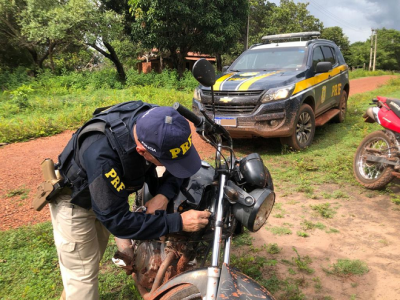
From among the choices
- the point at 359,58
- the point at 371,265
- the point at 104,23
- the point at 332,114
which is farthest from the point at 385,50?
the point at 371,265

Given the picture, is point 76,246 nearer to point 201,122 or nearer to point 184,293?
point 184,293

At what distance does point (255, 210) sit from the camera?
1.48 m

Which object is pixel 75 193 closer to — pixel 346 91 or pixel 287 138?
pixel 287 138

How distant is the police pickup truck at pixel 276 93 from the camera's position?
4.79 meters

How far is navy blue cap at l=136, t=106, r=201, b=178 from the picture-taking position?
1.38 metres

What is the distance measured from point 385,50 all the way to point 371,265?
199 feet

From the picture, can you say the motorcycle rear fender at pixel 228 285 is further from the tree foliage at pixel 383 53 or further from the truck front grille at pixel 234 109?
the tree foliage at pixel 383 53

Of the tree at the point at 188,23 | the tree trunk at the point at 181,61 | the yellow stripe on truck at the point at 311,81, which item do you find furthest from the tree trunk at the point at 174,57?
the yellow stripe on truck at the point at 311,81

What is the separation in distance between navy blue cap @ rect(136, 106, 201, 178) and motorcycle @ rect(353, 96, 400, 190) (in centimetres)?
317

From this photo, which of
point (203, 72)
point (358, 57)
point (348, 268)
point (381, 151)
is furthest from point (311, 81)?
point (358, 57)

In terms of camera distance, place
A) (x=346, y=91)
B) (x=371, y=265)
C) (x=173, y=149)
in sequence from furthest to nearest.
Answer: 1. (x=346, y=91)
2. (x=371, y=265)
3. (x=173, y=149)

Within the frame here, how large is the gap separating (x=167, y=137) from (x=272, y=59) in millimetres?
5052

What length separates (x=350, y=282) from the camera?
245 cm

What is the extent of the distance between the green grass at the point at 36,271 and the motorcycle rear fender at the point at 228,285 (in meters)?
1.08
